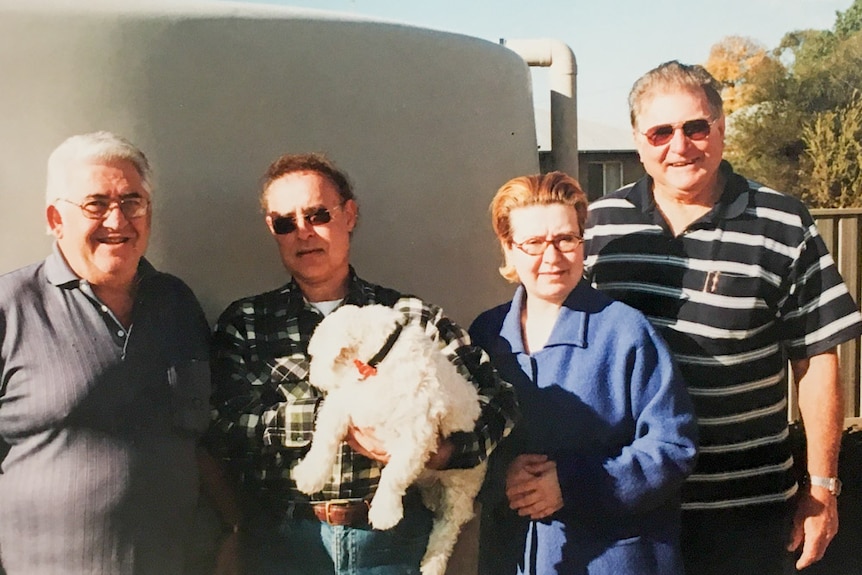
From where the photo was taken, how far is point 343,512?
1.33 m

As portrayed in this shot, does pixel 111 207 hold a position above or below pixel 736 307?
above

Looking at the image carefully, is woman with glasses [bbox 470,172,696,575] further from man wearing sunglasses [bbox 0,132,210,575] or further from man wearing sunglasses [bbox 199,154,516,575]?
man wearing sunglasses [bbox 0,132,210,575]

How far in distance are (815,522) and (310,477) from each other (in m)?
1.21

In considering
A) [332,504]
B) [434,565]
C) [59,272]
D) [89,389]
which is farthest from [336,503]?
[59,272]

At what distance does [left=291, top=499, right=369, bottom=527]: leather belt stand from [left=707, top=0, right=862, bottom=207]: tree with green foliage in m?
1.28

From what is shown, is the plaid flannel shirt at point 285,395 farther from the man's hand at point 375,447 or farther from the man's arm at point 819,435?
the man's arm at point 819,435

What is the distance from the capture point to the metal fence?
6.92 ft

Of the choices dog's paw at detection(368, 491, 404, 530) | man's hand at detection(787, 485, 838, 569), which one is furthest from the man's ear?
man's hand at detection(787, 485, 838, 569)

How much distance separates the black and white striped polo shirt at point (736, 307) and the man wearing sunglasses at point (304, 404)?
47 centimetres

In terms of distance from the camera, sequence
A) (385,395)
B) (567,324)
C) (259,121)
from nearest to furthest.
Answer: (385,395), (567,324), (259,121)

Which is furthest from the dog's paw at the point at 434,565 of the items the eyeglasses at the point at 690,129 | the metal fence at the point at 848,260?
the metal fence at the point at 848,260

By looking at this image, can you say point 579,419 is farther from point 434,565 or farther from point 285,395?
point 285,395

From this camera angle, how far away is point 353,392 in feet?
4.09

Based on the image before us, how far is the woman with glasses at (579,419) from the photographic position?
1.38 meters
